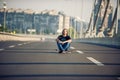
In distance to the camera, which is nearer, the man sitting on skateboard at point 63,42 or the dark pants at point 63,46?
the man sitting on skateboard at point 63,42

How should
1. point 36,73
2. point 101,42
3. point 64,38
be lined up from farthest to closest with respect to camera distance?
point 101,42 < point 64,38 < point 36,73

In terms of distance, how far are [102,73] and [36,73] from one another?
1780 millimetres

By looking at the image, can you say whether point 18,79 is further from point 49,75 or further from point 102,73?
point 102,73

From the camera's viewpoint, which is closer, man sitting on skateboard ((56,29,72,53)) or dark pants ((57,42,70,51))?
man sitting on skateboard ((56,29,72,53))

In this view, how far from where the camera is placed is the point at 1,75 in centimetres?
792

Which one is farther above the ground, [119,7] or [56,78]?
[119,7]

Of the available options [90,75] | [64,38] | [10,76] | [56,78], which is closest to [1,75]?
[10,76]

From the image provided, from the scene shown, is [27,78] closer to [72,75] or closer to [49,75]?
[49,75]

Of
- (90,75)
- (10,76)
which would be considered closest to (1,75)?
(10,76)

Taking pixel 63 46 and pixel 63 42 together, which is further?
pixel 63 46

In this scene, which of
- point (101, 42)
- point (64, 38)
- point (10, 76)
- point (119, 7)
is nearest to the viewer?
point (10, 76)

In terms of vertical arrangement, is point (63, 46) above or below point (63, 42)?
below

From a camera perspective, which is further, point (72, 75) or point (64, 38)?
point (64, 38)

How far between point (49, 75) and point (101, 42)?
32.9 m
